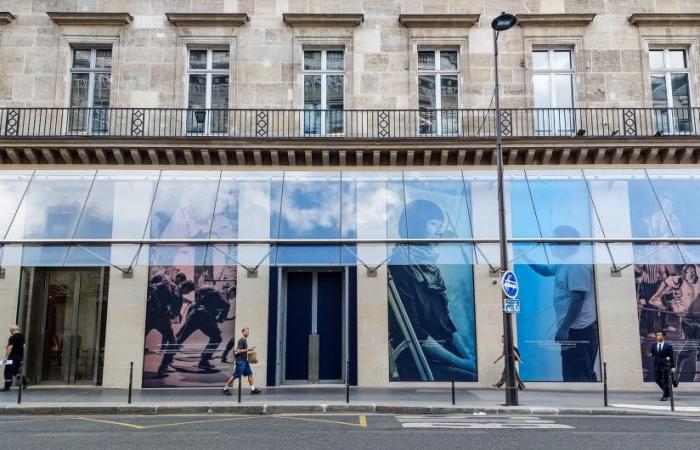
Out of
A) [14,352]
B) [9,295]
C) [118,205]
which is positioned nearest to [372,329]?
[118,205]

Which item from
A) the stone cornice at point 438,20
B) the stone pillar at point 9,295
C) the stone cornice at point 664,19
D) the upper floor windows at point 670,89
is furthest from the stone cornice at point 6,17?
the upper floor windows at point 670,89

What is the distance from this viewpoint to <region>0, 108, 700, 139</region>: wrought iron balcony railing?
67.7 feet

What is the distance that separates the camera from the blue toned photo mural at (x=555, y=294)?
19609 mm

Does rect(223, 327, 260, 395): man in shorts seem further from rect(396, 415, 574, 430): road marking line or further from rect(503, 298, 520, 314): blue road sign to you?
rect(503, 298, 520, 314): blue road sign

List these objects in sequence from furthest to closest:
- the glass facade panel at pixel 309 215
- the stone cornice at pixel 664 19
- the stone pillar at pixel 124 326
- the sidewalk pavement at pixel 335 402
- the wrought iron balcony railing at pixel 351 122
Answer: the stone cornice at pixel 664 19
the wrought iron balcony railing at pixel 351 122
the stone pillar at pixel 124 326
the glass facade panel at pixel 309 215
the sidewalk pavement at pixel 335 402

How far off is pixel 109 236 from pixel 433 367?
9.88 m

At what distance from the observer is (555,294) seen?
20.0 m

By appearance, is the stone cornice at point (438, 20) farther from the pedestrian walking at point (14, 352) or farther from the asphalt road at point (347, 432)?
the pedestrian walking at point (14, 352)

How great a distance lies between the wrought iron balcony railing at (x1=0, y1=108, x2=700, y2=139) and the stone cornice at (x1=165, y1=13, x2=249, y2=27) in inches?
112

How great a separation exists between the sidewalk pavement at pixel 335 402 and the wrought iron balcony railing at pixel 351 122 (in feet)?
24.8

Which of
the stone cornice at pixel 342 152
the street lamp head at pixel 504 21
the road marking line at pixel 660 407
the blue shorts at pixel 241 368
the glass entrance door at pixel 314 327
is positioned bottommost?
the road marking line at pixel 660 407

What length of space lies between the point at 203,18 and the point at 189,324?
9.43 metres

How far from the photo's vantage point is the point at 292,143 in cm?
2006

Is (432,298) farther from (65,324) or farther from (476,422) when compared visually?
(65,324)
